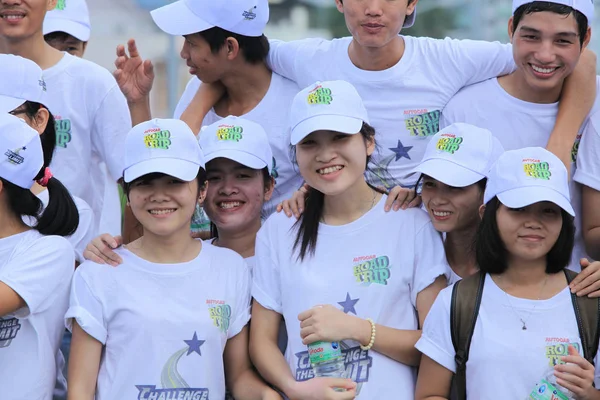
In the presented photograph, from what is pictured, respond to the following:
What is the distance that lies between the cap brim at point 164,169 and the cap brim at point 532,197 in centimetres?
133

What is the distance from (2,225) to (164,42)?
8904 millimetres

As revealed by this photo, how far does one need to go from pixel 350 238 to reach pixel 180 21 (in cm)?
182

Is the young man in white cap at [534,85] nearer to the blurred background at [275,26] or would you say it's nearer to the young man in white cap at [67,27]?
the young man in white cap at [67,27]

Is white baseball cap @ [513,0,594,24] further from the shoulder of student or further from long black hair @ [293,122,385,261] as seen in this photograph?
the shoulder of student

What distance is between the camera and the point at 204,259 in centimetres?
451

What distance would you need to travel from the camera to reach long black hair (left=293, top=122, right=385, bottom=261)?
14.7ft

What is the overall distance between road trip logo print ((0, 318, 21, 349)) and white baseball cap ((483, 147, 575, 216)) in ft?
6.55

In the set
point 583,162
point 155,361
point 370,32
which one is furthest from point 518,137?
point 155,361

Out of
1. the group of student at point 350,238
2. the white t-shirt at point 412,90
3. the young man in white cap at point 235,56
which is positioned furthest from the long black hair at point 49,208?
the white t-shirt at point 412,90

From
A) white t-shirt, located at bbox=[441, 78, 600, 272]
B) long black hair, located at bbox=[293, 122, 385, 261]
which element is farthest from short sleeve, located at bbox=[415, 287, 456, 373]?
white t-shirt, located at bbox=[441, 78, 600, 272]

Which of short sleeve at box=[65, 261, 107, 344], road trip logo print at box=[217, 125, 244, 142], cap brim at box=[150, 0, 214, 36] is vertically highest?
cap brim at box=[150, 0, 214, 36]

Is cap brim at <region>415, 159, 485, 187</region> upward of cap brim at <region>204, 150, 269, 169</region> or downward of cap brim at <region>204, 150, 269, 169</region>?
upward

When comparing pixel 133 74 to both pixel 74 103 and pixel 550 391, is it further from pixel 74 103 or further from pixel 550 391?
pixel 550 391

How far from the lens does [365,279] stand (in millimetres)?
4359
